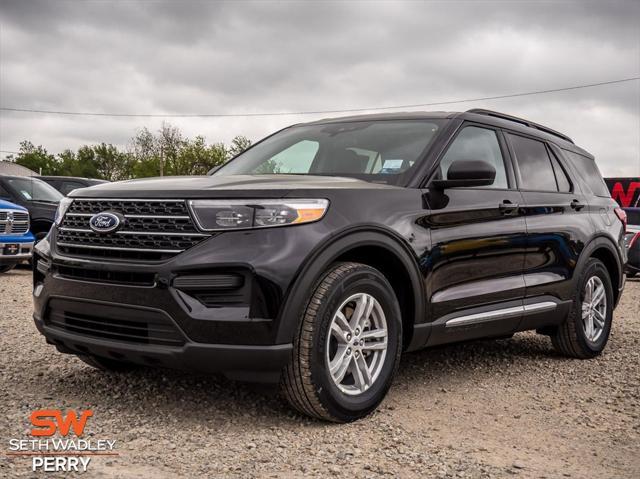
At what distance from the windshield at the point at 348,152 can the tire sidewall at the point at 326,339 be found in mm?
767

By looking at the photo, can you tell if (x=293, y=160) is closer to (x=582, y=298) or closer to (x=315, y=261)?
(x=315, y=261)

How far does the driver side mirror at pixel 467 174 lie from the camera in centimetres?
439

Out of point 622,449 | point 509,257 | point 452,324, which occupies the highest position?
point 509,257

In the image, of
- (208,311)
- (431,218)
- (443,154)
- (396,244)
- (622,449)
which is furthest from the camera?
(443,154)

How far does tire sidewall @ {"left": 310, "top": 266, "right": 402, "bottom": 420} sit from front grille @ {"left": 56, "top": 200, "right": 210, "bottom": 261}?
73 centimetres

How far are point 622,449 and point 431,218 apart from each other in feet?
5.31

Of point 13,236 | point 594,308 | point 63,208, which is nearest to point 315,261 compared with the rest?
point 63,208

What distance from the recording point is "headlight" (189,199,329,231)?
361 centimetres

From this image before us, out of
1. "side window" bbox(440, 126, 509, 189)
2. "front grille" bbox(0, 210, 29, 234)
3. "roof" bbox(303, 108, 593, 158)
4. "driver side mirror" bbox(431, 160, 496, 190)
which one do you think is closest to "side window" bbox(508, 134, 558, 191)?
"roof" bbox(303, 108, 593, 158)

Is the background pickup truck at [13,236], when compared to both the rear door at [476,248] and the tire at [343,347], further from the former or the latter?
the tire at [343,347]

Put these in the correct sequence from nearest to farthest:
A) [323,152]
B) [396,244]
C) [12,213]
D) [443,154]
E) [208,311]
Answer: [208,311] < [396,244] < [443,154] < [323,152] < [12,213]

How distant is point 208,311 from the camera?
3561mm

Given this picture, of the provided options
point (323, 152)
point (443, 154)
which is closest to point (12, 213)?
point (323, 152)

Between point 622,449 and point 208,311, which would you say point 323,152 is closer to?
point 208,311
